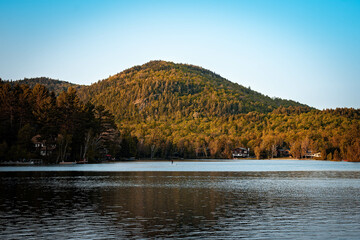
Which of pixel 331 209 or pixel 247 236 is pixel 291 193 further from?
pixel 247 236

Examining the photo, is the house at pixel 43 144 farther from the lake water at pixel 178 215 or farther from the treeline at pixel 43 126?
the lake water at pixel 178 215

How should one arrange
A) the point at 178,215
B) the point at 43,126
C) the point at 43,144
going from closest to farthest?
the point at 178,215 → the point at 43,126 → the point at 43,144

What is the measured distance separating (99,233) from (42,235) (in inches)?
121

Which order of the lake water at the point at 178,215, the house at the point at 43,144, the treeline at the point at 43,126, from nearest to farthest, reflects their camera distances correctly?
the lake water at the point at 178,215 < the treeline at the point at 43,126 < the house at the point at 43,144

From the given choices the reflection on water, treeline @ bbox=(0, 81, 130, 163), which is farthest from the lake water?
treeline @ bbox=(0, 81, 130, 163)

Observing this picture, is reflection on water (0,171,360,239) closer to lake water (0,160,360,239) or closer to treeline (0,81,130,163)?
lake water (0,160,360,239)

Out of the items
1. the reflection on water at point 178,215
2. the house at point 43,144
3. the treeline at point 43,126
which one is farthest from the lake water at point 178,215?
the house at point 43,144

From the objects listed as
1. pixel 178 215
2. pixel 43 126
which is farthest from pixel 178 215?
pixel 43 126

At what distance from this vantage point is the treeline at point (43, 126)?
110m

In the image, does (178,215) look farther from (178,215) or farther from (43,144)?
(43,144)

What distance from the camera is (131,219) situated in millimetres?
26969

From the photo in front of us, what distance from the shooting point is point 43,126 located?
11644cm

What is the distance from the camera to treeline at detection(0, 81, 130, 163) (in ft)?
362

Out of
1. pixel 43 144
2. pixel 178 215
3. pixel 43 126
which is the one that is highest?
pixel 43 126
